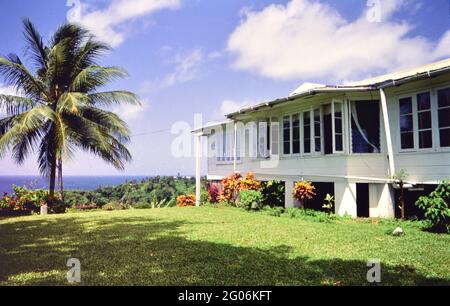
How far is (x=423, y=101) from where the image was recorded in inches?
431

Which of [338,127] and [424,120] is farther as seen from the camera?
[338,127]

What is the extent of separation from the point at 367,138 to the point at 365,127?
0.41 m

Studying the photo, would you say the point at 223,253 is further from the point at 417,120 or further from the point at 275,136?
the point at 275,136

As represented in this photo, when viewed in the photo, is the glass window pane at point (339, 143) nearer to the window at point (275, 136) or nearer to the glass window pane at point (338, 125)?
the glass window pane at point (338, 125)

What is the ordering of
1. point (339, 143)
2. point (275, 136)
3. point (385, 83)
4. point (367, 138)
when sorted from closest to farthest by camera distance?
point (385, 83) → point (367, 138) → point (339, 143) → point (275, 136)

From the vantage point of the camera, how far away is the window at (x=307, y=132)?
1406 centimetres

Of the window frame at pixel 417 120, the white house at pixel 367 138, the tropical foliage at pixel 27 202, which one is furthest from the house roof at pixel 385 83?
the tropical foliage at pixel 27 202

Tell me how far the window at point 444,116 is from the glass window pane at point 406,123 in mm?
943

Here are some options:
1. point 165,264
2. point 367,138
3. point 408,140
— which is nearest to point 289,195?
point 367,138

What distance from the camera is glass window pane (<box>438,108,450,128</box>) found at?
1030cm

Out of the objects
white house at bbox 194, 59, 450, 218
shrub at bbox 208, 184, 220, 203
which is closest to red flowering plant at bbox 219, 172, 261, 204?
white house at bbox 194, 59, 450, 218

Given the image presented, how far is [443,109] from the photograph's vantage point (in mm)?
10406

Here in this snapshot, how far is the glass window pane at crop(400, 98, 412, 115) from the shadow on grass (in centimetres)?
726
